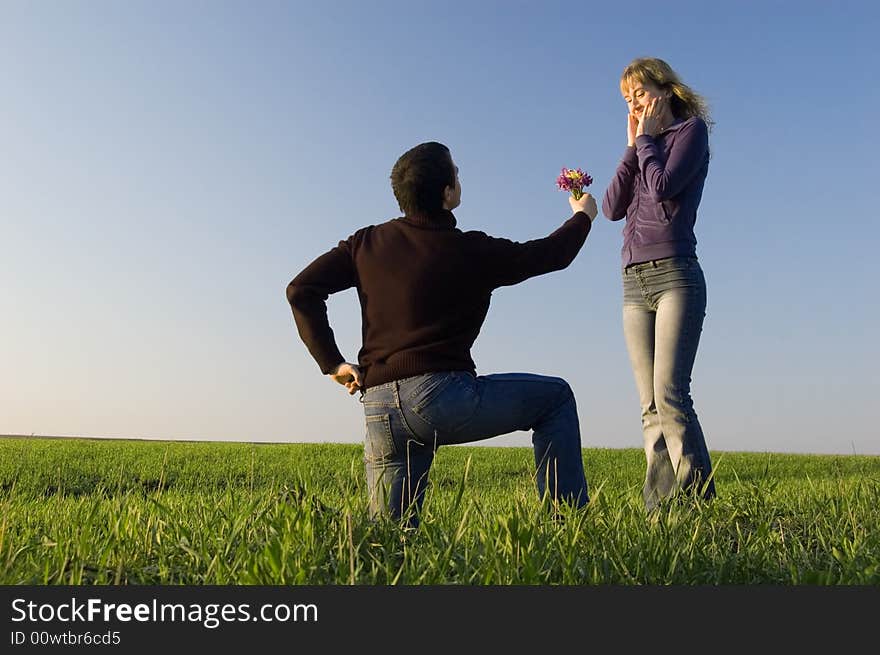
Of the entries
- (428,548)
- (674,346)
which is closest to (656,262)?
(674,346)

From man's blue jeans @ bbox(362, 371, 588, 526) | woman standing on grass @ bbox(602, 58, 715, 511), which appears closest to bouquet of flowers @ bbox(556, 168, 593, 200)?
woman standing on grass @ bbox(602, 58, 715, 511)

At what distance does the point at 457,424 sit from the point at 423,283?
29.9 inches

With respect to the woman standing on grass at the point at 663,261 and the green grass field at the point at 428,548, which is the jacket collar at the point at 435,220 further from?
the woman standing on grass at the point at 663,261

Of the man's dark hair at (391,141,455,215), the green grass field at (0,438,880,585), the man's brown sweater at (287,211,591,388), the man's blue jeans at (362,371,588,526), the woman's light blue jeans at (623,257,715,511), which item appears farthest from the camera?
the woman's light blue jeans at (623,257,715,511)

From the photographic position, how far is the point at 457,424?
160 inches

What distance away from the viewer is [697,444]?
16.9 feet

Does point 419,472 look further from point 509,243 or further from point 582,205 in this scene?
point 582,205

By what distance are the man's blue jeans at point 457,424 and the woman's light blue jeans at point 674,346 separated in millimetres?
1029

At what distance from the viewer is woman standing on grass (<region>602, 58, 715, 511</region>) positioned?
5098 millimetres

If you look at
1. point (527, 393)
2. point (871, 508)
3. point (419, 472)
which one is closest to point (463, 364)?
point (527, 393)

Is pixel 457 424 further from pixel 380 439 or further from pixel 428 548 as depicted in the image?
pixel 428 548

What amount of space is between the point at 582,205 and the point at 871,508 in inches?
128

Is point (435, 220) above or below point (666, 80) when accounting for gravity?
below

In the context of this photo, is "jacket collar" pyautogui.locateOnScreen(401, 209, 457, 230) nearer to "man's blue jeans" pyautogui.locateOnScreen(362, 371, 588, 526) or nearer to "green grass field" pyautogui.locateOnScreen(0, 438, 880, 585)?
"man's blue jeans" pyautogui.locateOnScreen(362, 371, 588, 526)
